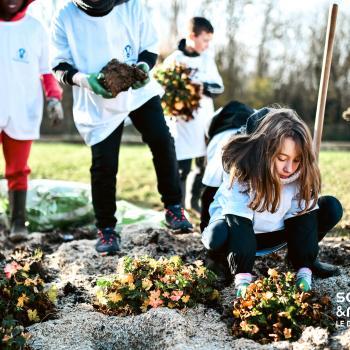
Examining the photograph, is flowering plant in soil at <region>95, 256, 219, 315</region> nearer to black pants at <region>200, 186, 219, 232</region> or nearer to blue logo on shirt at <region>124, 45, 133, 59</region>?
black pants at <region>200, 186, 219, 232</region>

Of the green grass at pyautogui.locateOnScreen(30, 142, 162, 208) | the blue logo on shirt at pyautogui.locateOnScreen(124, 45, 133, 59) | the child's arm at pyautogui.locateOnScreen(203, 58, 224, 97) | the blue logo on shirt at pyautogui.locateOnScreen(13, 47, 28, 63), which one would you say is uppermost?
the blue logo on shirt at pyautogui.locateOnScreen(124, 45, 133, 59)

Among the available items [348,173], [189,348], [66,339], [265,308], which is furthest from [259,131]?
[348,173]

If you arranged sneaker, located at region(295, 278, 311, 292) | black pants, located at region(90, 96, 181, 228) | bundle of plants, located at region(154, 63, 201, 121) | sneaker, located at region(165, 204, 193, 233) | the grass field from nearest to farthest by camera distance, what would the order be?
sneaker, located at region(295, 278, 311, 292) → black pants, located at region(90, 96, 181, 228) → sneaker, located at region(165, 204, 193, 233) → bundle of plants, located at region(154, 63, 201, 121) → the grass field

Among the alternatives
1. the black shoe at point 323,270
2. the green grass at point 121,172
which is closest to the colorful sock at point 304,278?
the black shoe at point 323,270

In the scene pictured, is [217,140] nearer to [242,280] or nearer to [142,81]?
[142,81]

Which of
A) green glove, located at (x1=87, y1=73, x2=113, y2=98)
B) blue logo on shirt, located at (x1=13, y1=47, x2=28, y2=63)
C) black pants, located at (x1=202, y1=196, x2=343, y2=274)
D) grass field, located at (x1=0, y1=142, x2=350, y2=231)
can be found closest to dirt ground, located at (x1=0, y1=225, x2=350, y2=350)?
black pants, located at (x1=202, y1=196, x2=343, y2=274)

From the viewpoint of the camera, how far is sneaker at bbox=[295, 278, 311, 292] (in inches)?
99.3

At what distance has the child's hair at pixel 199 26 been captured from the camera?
5066 millimetres

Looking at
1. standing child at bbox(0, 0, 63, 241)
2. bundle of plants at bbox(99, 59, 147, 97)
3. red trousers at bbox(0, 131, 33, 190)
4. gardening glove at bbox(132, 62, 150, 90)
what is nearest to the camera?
bundle of plants at bbox(99, 59, 147, 97)

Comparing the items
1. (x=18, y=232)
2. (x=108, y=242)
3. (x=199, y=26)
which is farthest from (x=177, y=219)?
(x=199, y=26)

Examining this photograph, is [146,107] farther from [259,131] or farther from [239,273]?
[239,273]

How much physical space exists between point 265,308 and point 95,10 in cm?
200

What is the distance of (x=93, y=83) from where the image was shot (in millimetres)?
3318

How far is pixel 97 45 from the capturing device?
3.50 metres
